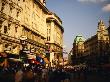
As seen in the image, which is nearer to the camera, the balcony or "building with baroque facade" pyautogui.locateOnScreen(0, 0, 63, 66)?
the balcony

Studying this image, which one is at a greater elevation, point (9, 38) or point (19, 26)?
point (19, 26)

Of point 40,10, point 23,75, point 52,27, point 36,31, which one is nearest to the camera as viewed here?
point 23,75

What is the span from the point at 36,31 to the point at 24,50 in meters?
16.1

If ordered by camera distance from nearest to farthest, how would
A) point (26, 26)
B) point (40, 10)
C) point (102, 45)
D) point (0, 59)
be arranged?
point (0, 59), point (26, 26), point (40, 10), point (102, 45)

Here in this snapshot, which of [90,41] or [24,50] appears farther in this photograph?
[90,41]

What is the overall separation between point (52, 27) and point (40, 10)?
741 inches

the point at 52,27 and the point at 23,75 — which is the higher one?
the point at 52,27

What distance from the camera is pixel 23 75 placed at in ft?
63.8

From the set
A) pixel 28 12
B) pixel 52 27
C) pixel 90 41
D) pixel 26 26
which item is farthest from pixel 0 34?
pixel 90 41

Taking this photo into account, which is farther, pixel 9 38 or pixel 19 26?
pixel 19 26

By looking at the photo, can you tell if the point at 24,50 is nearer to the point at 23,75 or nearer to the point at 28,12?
the point at 28,12

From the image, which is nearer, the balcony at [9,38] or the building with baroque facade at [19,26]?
the balcony at [9,38]

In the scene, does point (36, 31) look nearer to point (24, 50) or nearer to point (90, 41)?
point (24, 50)

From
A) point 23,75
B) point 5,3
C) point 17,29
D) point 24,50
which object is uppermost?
point 5,3
